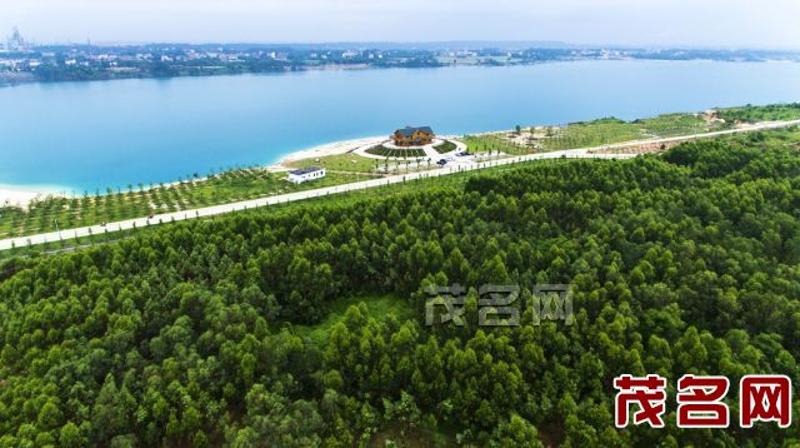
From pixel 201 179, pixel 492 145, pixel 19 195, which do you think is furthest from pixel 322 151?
pixel 19 195

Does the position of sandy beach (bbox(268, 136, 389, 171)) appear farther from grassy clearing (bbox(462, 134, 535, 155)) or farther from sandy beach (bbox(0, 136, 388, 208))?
grassy clearing (bbox(462, 134, 535, 155))

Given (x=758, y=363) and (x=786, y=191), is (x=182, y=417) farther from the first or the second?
(x=786, y=191)

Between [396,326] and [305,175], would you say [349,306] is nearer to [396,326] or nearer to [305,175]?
[396,326]

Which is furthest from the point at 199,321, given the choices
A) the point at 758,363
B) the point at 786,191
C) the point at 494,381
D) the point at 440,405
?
the point at 786,191

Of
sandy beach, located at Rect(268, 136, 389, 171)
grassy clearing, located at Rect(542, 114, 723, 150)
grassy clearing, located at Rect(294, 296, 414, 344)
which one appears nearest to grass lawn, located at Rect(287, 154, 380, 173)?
sandy beach, located at Rect(268, 136, 389, 171)

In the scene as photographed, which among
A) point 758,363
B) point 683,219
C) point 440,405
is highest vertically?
point 683,219

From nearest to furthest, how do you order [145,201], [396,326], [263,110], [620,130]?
[396,326] < [145,201] < [620,130] < [263,110]

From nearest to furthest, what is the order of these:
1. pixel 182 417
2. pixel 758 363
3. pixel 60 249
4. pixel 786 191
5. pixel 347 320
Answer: pixel 182 417
pixel 758 363
pixel 347 320
pixel 786 191
pixel 60 249
